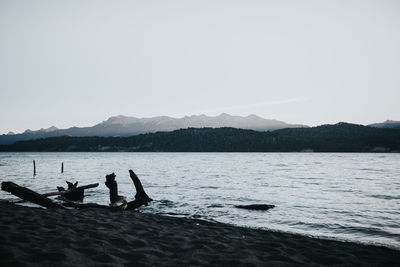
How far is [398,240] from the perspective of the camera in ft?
33.3

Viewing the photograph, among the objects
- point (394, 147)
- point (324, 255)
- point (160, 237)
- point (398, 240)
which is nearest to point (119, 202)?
point (160, 237)

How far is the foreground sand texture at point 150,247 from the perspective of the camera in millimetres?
5371

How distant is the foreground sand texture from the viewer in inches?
211

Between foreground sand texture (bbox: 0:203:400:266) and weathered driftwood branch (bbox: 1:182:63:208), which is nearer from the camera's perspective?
foreground sand texture (bbox: 0:203:400:266)

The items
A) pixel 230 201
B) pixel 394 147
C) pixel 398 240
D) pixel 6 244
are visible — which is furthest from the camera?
pixel 394 147

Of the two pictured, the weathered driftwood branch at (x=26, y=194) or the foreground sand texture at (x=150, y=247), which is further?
the weathered driftwood branch at (x=26, y=194)

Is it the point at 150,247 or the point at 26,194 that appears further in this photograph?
the point at 26,194

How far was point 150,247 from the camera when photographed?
6.56m

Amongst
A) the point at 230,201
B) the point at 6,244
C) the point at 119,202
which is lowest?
the point at 230,201

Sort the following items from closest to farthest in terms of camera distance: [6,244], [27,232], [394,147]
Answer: [6,244], [27,232], [394,147]

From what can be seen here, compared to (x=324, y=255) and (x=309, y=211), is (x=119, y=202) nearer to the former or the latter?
(x=324, y=255)

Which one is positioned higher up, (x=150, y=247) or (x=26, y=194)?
(x=26, y=194)

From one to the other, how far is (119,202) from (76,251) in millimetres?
8220

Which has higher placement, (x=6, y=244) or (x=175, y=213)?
(x=6, y=244)
